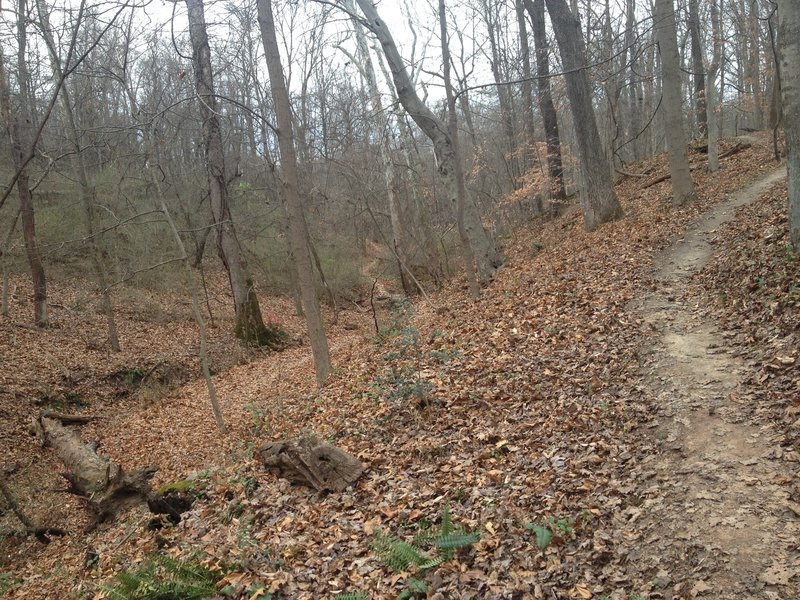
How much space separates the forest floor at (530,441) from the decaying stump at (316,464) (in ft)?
0.50

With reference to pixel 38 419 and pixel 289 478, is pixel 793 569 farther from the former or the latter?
pixel 38 419

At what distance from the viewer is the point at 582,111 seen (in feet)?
43.3

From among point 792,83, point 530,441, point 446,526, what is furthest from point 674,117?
point 446,526

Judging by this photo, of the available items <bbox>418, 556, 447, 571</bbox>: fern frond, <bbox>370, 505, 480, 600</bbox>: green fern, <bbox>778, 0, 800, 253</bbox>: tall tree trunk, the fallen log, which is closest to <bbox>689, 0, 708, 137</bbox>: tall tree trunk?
<bbox>778, 0, 800, 253</bbox>: tall tree trunk

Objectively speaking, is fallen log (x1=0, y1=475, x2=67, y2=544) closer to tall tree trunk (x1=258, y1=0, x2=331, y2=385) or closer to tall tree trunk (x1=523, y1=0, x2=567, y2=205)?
tall tree trunk (x1=258, y1=0, x2=331, y2=385)

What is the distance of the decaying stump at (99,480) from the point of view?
7508 mm

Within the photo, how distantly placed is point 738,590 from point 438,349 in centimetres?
603

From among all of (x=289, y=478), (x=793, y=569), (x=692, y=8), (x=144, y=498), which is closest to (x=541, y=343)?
(x=289, y=478)

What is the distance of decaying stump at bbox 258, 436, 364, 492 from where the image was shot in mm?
5984

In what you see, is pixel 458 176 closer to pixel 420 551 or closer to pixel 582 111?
pixel 582 111

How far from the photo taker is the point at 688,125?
1184 inches

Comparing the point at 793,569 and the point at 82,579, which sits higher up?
the point at 793,569

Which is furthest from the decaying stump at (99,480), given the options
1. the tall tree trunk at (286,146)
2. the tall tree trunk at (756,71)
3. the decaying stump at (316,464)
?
the tall tree trunk at (756,71)

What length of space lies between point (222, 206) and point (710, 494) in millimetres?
13373
